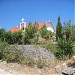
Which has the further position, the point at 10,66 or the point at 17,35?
the point at 17,35

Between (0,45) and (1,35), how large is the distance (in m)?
13.7

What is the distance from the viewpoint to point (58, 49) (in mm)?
15875

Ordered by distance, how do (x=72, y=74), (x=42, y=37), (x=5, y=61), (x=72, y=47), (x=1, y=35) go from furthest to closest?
(x=42, y=37) → (x=1, y=35) → (x=72, y=47) → (x=5, y=61) → (x=72, y=74)

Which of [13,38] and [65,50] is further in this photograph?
[13,38]

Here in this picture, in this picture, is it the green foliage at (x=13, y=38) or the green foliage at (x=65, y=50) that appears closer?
the green foliage at (x=65, y=50)

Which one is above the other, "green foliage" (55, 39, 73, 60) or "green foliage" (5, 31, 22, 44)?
"green foliage" (5, 31, 22, 44)

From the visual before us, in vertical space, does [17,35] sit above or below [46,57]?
above

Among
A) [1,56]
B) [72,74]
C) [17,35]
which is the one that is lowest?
[72,74]

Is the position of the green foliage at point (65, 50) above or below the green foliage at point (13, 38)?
below

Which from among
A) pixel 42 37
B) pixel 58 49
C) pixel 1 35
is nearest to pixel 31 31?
pixel 42 37

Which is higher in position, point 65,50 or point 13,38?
point 13,38

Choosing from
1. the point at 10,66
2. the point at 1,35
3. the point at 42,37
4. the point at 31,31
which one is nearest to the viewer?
the point at 10,66

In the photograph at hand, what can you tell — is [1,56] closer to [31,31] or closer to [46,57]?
[46,57]

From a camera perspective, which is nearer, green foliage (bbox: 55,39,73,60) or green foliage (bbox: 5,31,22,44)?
green foliage (bbox: 55,39,73,60)
